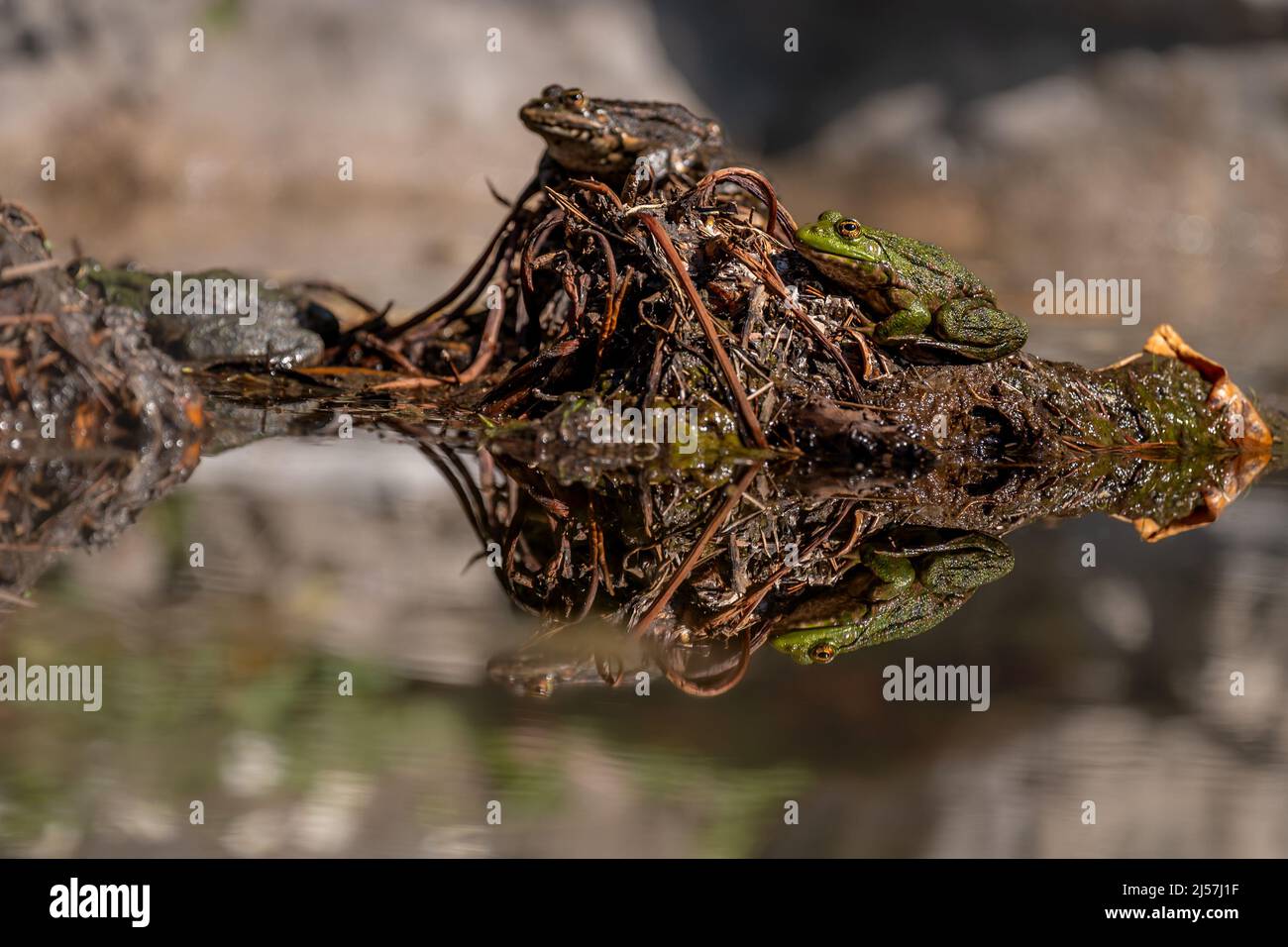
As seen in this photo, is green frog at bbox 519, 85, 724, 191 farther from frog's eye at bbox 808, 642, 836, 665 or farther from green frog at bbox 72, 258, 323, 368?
frog's eye at bbox 808, 642, 836, 665

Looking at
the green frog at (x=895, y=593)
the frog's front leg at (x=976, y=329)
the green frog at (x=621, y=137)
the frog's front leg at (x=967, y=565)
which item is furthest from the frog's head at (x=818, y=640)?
the green frog at (x=621, y=137)

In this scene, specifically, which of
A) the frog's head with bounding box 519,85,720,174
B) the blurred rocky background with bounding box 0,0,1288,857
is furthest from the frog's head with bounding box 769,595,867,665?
the frog's head with bounding box 519,85,720,174

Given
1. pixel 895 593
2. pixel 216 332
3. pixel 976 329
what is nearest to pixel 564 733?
pixel 895 593

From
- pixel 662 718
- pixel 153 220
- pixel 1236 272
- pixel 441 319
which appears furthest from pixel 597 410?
pixel 1236 272

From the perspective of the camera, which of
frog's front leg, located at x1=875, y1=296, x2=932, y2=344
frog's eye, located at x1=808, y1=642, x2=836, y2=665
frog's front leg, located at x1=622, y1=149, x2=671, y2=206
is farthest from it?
frog's front leg, located at x1=622, y1=149, x2=671, y2=206

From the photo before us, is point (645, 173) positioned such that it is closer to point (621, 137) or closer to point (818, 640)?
point (621, 137)

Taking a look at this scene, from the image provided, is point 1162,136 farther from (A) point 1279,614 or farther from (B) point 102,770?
(B) point 102,770
